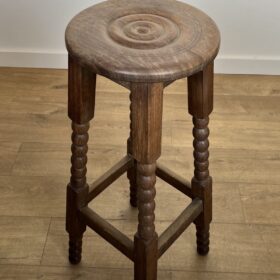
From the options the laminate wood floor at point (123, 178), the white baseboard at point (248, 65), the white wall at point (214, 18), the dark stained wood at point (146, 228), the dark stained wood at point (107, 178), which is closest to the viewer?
the dark stained wood at point (146, 228)

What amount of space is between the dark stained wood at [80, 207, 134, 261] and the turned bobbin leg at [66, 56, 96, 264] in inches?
1.2

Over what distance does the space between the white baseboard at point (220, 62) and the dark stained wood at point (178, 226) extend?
3.32 ft

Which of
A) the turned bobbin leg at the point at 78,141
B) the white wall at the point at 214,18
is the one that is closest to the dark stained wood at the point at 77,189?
the turned bobbin leg at the point at 78,141

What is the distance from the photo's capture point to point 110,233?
1172 mm

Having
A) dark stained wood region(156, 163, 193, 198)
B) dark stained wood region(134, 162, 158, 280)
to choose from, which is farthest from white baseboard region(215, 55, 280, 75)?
dark stained wood region(134, 162, 158, 280)

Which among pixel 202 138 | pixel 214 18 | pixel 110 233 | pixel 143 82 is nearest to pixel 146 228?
pixel 110 233

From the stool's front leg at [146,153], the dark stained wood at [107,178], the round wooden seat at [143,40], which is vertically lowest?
the dark stained wood at [107,178]

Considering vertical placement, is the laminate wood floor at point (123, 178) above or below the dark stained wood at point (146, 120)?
below

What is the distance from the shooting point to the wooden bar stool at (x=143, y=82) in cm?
91

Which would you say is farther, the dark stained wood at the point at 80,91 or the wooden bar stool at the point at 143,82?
the dark stained wood at the point at 80,91

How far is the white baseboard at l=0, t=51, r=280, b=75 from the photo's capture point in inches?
83.3

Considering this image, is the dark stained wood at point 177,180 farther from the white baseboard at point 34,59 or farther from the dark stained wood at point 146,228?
the white baseboard at point 34,59

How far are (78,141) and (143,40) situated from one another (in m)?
0.30

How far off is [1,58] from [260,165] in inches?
45.4
